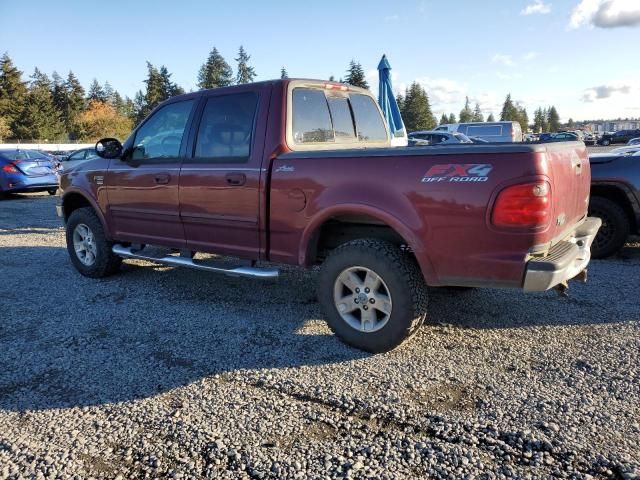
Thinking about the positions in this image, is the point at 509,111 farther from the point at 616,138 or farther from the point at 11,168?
the point at 11,168

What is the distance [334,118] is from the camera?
4.68m

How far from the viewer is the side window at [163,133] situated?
4.79 m

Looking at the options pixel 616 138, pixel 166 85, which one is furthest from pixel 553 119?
pixel 166 85

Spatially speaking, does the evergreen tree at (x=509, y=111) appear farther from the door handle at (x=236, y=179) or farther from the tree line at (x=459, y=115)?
the door handle at (x=236, y=179)

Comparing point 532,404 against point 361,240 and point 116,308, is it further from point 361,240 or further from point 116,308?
point 116,308

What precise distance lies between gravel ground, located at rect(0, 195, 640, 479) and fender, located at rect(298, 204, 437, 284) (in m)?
0.69

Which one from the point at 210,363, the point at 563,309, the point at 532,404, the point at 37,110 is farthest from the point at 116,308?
the point at 37,110

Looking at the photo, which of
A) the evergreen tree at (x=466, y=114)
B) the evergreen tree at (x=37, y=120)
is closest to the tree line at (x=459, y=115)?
the evergreen tree at (x=466, y=114)

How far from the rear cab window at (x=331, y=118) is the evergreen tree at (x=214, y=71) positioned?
251 ft

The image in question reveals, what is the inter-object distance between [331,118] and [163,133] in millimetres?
1723

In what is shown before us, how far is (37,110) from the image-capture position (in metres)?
59.0

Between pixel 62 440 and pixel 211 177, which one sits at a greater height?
pixel 211 177

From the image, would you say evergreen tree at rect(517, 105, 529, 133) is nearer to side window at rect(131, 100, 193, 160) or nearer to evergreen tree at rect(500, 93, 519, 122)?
evergreen tree at rect(500, 93, 519, 122)

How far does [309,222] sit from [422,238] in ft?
3.06
